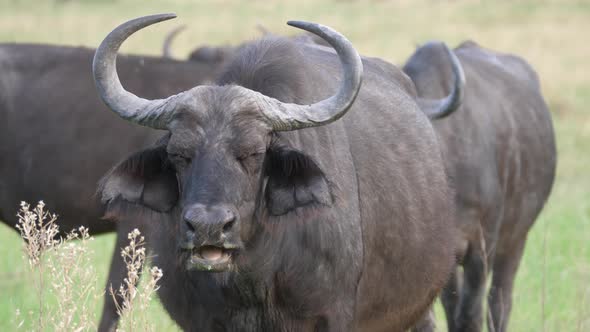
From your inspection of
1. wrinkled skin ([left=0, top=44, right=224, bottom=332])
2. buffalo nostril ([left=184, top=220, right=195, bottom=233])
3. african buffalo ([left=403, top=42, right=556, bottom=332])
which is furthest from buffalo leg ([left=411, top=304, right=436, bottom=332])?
buffalo nostril ([left=184, top=220, right=195, bottom=233])

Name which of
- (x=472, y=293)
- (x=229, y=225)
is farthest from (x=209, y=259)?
(x=472, y=293)

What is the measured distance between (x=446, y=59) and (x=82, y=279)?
208 inches

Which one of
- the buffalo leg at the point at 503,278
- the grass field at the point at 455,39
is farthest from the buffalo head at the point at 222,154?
the buffalo leg at the point at 503,278

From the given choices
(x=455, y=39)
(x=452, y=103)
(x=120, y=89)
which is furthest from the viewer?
(x=455, y=39)

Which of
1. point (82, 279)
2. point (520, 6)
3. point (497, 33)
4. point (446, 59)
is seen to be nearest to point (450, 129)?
point (446, 59)

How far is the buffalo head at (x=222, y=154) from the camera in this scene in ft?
14.6

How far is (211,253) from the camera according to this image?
14.5 ft

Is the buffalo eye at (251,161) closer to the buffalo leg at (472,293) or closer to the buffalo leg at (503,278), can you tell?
the buffalo leg at (472,293)

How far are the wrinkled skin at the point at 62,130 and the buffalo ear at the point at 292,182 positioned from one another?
10.5 feet

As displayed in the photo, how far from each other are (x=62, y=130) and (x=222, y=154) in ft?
12.6

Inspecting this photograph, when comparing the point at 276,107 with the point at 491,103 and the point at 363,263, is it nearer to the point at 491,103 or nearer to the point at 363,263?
the point at 363,263

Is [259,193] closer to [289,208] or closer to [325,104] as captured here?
[289,208]

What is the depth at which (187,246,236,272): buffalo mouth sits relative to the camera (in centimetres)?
438

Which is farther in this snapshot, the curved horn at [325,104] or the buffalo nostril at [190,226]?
the curved horn at [325,104]
